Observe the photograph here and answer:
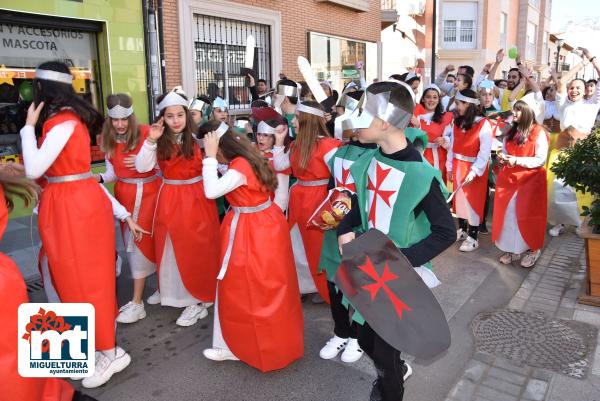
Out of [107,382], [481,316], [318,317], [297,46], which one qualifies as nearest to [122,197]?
[107,382]

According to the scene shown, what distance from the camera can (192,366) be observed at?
143 inches

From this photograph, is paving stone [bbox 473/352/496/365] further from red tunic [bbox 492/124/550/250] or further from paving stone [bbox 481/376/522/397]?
red tunic [bbox 492/124/550/250]

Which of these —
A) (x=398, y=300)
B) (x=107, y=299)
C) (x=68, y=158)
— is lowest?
(x=107, y=299)

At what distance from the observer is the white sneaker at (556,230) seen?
6629mm

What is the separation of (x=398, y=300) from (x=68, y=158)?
86.0 inches

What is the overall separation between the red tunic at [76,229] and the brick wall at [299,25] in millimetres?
7082

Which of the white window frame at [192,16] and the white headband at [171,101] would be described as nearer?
the white headband at [171,101]

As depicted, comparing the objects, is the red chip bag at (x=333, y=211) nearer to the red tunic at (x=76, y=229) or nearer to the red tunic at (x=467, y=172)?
the red tunic at (x=76, y=229)

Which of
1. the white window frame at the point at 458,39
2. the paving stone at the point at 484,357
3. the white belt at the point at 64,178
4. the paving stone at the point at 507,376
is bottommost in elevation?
the paving stone at the point at 507,376

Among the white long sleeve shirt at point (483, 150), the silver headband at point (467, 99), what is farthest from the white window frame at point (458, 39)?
the white long sleeve shirt at point (483, 150)

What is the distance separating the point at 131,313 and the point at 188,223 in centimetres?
97

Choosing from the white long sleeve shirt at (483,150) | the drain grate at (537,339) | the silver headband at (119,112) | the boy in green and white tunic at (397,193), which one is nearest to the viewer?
the boy in green and white tunic at (397,193)

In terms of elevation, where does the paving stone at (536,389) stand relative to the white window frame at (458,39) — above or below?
below

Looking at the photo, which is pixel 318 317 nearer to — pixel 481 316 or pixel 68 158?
pixel 481 316
